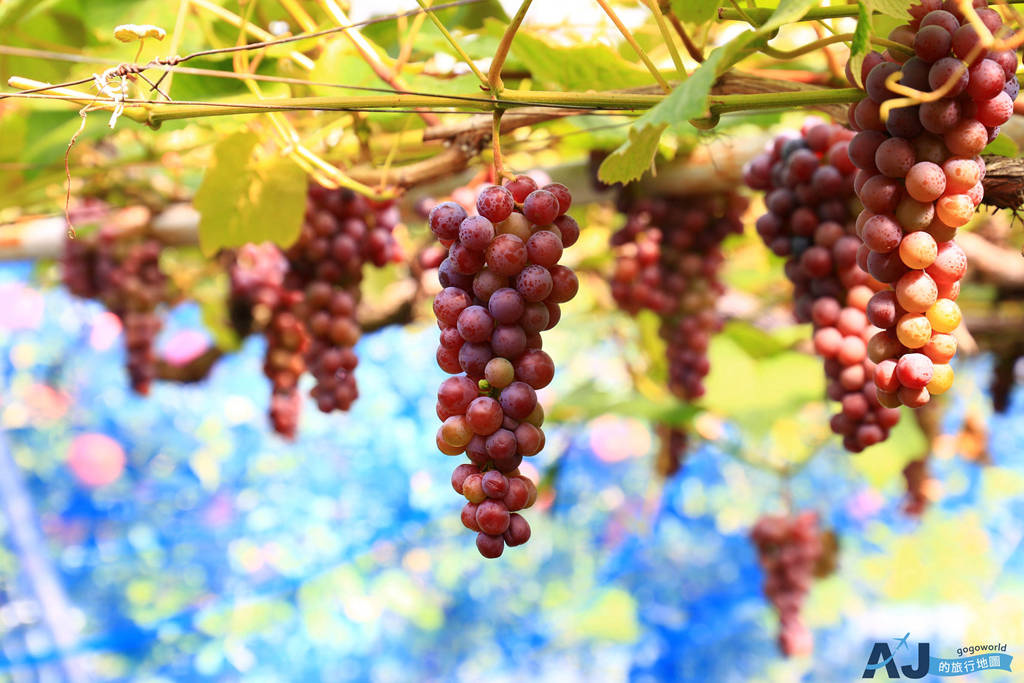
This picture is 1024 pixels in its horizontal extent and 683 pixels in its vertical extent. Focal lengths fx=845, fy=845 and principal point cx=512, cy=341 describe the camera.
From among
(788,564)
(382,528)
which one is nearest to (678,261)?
(788,564)

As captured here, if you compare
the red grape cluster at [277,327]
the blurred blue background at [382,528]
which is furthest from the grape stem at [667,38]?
the blurred blue background at [382,528]

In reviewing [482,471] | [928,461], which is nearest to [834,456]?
[928,461]

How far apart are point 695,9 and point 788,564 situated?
1337mm

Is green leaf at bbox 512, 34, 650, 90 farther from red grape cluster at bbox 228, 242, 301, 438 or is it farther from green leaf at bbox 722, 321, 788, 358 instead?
green leaf at bbox 722, 321, 788, 358

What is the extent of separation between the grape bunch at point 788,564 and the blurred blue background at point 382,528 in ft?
1.25

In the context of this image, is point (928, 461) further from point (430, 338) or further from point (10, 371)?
point (10, 371)

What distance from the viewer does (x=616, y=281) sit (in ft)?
4.01

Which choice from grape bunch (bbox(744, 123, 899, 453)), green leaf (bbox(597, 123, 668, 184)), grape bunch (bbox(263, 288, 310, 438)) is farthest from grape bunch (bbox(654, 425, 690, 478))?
green leaf (bbox(597, 123, 668, 184))

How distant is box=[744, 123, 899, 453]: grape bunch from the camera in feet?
2.16

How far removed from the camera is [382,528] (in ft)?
7.13

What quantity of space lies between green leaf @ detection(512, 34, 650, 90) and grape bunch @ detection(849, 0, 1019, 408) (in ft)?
1.03

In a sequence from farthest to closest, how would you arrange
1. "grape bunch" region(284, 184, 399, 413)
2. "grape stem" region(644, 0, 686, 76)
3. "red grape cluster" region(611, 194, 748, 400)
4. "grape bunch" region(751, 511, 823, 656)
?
"grape bunch" region(751, 511, 823, 656) → "red grape cluster" region(611, 194, 748, 400) → "grape bunch" region(284, 184, 399, 413) → "grape stem" region(644, 0, 686, 76)

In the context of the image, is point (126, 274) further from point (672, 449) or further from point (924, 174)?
point (924, 174)

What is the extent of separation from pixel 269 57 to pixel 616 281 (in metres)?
0.57
